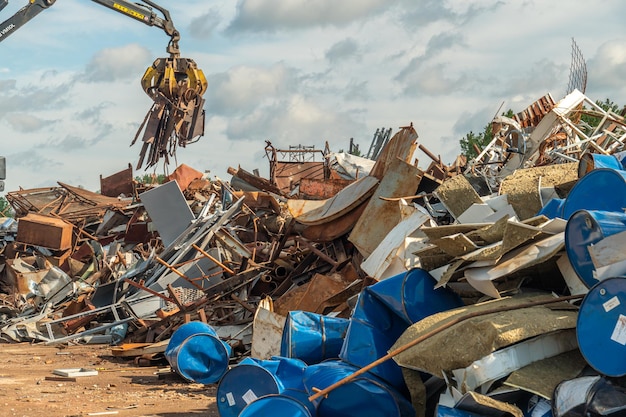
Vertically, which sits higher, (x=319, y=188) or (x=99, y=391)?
(x=319, y=188)

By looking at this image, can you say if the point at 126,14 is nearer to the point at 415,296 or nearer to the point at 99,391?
the point at 99,391

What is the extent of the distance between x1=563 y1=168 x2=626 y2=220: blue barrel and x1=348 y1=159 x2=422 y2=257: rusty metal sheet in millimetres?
3252

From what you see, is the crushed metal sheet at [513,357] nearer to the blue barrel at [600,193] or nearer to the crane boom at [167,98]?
the blue barrel at [600,193]

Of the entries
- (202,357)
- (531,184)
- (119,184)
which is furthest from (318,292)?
(119,184)

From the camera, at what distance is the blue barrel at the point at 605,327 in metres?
3.66

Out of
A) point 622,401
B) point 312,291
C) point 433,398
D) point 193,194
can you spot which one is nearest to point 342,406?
point 433,398

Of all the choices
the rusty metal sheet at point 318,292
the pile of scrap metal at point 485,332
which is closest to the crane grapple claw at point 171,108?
the rusty metal sheet at point 318,292

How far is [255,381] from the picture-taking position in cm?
516

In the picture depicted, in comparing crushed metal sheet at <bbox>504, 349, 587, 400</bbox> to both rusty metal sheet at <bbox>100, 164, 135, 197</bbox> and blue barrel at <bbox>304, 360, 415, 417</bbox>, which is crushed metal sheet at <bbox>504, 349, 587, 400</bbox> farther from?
rusty metal sheet at <bbox>100, 164, 135, 197</bbox>

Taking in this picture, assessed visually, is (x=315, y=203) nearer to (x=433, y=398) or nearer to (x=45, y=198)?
(x=433, y=398)

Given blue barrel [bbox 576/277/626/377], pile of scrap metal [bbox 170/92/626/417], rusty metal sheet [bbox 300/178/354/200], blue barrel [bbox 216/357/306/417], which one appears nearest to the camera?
blue barrel [bbox 576/277/626/377]

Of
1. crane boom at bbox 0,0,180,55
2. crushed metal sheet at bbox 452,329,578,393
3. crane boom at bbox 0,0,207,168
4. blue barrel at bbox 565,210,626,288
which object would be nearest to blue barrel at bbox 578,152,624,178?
blue barrel at bbox 565,210,626,288

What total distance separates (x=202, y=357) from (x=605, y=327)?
14.5ft

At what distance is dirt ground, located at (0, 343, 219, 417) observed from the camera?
6.71 meters
